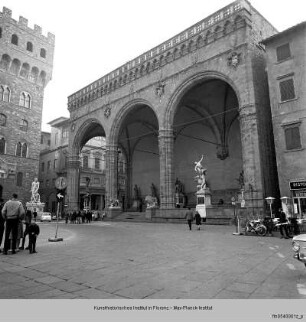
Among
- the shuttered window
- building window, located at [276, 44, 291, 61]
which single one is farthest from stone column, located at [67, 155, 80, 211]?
building window, located at [276, 44, 291, 61]

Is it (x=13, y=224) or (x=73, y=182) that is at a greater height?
(x=73, y=182)

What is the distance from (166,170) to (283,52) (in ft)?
39.8

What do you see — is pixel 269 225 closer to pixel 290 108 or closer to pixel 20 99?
pixel 290 108

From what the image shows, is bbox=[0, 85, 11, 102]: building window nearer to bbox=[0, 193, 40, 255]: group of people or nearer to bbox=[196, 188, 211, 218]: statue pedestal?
bbox=[196, 188, 211, 218]: statue pedestal

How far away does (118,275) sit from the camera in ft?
15.8

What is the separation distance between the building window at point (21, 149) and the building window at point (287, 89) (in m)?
36.1

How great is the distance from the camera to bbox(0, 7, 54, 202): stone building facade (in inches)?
1529

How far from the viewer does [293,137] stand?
17078 millimetres

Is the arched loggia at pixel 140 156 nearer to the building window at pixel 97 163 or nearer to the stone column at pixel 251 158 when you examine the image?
the building window at pixel 97 163

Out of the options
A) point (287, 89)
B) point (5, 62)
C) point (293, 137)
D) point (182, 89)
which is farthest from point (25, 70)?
point (293, 137)

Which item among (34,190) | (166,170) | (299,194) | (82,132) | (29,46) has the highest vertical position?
(29,46)

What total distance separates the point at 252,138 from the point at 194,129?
14715 mm

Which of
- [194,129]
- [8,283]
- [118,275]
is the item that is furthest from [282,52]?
[8,283]
